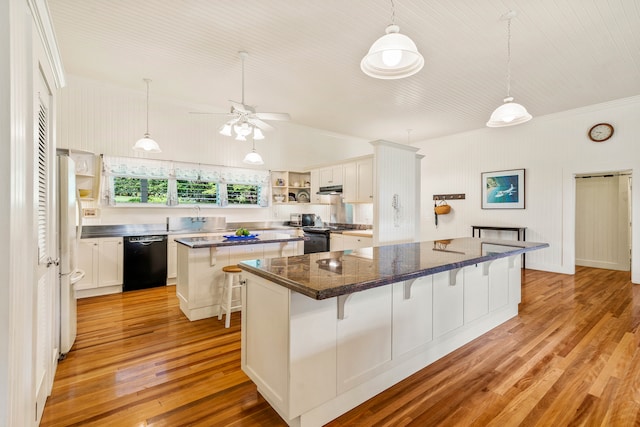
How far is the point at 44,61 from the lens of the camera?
5.62ft

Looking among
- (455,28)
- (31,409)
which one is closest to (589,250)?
(455,28)

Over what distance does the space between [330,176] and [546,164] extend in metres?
4.13

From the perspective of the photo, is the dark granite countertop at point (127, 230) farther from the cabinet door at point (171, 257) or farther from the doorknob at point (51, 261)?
the doorknob at point (51, 261)

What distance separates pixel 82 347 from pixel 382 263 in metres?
2.74

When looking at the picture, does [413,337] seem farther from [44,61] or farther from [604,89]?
[604,89]

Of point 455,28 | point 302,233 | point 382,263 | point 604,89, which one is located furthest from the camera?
point 302,233

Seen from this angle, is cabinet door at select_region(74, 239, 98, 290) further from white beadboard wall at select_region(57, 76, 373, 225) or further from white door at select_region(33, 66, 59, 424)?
white door at select_region(33, 66, 59, 424)

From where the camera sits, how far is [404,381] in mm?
2139

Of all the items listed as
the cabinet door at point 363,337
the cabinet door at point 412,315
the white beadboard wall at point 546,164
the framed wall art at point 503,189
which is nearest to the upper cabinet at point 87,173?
the cabinet door at point 363,337

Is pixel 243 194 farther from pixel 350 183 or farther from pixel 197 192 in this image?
pixel 350 183

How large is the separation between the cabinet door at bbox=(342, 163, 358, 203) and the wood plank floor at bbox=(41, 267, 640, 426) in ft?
10.2

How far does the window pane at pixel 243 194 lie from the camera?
5863 mm

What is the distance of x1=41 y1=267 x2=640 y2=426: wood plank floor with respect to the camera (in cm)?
178

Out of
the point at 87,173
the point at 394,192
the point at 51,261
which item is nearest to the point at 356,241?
the point at 394,192
